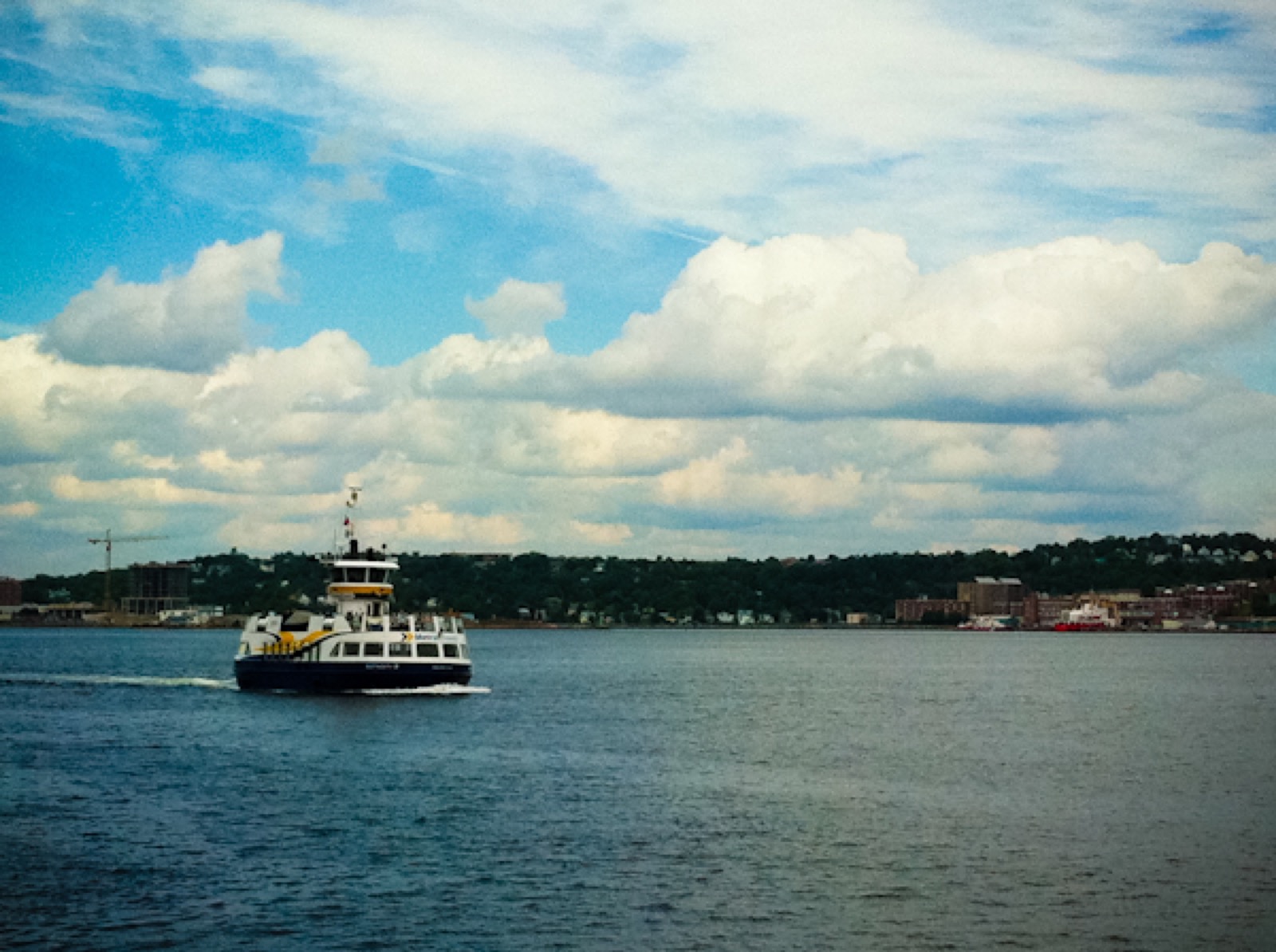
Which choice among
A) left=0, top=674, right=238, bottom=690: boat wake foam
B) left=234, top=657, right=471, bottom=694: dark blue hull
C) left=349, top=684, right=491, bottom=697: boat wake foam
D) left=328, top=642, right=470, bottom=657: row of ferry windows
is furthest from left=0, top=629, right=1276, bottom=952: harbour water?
→ left=0, top=674, right=238, bottom=690: boat wake foam

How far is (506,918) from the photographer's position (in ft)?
132

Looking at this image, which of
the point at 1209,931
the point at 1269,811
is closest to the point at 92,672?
the point at 1269,811

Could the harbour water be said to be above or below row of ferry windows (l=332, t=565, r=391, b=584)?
below

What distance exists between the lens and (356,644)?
104m

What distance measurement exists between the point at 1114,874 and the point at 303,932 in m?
24.9

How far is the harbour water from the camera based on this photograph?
129 ft

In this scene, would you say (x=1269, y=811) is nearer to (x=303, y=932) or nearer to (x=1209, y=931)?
(x=1209, y=931)

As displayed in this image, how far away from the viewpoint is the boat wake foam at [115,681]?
135250mm

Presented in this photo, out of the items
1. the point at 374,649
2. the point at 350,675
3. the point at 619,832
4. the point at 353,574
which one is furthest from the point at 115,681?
the point at 619,832

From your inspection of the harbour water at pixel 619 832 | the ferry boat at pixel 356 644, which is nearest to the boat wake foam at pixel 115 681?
the ferry boat at pixel 356 644

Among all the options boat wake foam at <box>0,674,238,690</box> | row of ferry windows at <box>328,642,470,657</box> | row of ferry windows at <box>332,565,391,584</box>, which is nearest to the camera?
row of ferry windows at <box>328,642,470,657</box>

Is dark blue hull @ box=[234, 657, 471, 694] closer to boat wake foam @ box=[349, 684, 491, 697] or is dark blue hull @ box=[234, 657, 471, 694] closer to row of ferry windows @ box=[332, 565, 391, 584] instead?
boat wake foam @ box=[349, 684, 491, 697]

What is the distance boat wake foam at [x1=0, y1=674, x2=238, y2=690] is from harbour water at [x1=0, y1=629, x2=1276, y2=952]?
101 feet

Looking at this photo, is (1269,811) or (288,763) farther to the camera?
(288,763)
